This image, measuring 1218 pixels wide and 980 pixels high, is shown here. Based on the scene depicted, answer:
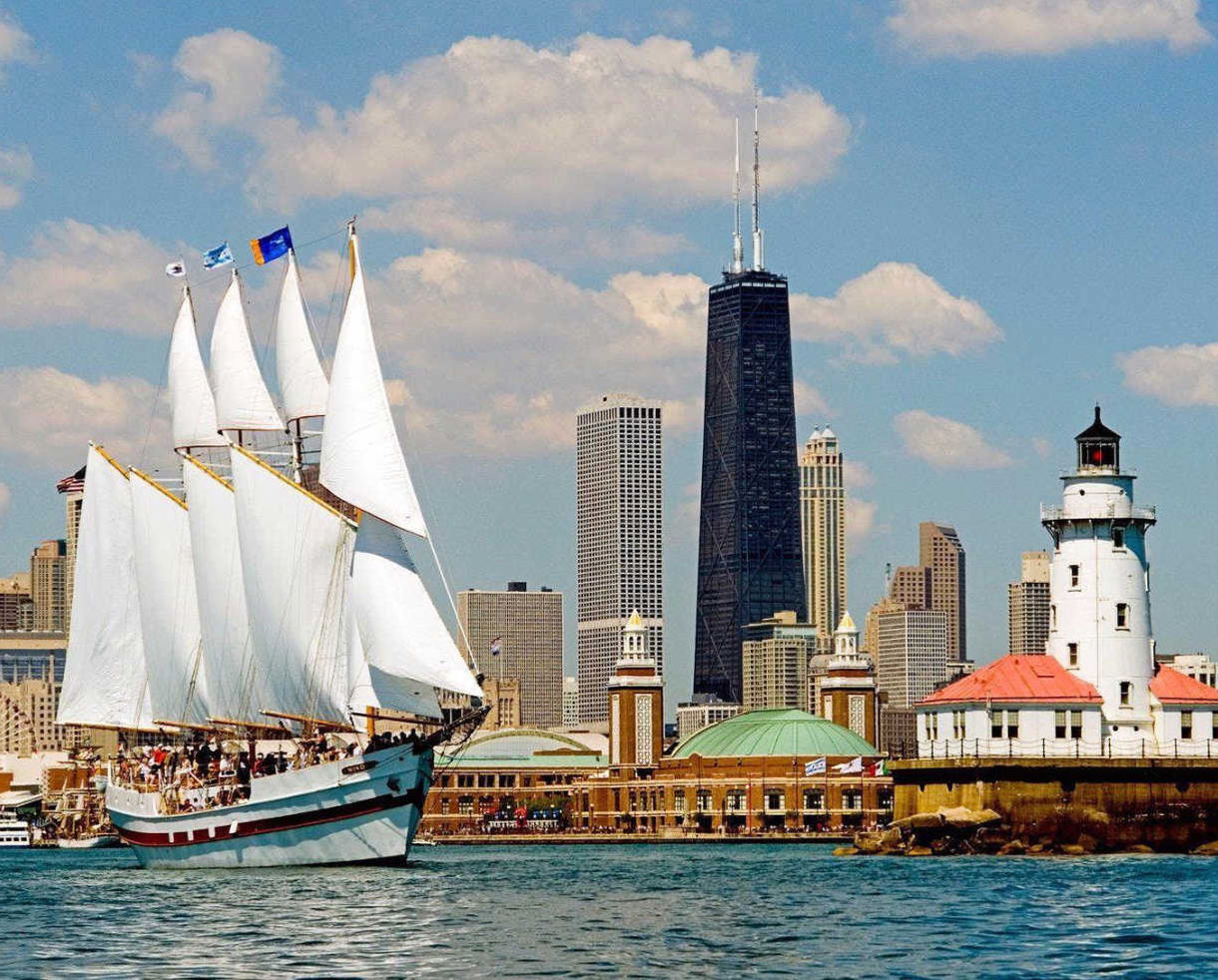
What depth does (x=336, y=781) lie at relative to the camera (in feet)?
328

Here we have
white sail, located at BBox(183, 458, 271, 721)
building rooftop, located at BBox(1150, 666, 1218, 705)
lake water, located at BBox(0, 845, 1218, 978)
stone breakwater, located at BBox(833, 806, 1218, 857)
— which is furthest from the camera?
building rooftop, located at BBox(1150, 666, 1218, 705)

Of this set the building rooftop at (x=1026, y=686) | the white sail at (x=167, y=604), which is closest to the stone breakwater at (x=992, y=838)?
the building rooftop at (x=1026, y=686)

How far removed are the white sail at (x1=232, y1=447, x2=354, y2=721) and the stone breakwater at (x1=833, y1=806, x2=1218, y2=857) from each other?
1276 inches

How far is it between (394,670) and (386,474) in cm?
812

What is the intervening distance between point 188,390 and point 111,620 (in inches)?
484

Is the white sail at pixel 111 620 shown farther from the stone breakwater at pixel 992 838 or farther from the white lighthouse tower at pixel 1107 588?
the white lighthouse tower at pixel 1107 588

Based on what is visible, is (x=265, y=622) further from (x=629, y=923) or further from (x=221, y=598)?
(x=629, y=923)

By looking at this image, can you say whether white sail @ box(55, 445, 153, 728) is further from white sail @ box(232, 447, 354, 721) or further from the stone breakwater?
the stone breakwater

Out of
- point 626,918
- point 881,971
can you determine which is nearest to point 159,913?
point 626,918

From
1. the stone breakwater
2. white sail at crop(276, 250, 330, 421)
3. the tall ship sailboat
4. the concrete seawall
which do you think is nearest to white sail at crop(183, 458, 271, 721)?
the tall ship sailboat

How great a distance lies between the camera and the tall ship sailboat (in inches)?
3979

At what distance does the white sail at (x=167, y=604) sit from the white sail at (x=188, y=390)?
10.6 ft

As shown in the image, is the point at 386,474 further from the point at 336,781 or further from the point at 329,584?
the point at 336,781

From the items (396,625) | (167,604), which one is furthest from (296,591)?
(167,604)
